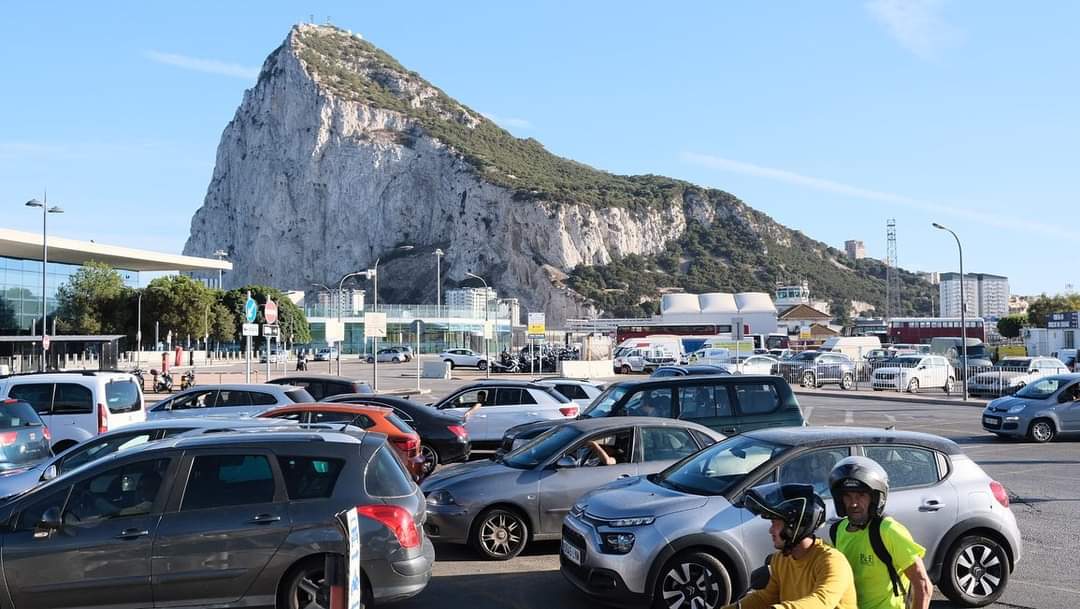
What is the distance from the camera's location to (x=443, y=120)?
180750 millimetres

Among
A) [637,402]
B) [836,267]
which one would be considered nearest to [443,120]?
[836,267]

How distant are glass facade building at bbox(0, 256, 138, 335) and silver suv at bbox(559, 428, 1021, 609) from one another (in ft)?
217

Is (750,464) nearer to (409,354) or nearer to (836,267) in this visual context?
(409,354)

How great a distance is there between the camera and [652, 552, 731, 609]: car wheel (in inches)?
268

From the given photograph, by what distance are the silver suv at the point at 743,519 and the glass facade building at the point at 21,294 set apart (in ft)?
217

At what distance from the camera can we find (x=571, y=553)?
7359 millimetres

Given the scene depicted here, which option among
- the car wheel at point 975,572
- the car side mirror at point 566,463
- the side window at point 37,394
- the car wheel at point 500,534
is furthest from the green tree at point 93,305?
the car wheel at point 975,572

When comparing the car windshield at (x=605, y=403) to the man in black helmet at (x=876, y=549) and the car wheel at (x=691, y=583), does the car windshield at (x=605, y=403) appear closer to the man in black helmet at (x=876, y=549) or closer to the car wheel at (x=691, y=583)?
the car wheel at (x=691, y=583)

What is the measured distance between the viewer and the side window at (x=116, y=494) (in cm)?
644

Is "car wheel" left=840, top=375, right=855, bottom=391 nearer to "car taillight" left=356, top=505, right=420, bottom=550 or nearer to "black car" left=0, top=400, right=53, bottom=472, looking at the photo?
"black car" left=0, top=400, right=53, bottom=472

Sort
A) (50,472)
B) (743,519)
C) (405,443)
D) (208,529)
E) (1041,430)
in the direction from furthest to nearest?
(1041,430)
(405,443)
(50,472)
(743,519)
(208,529)

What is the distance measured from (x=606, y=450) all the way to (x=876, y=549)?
5637 millimetres

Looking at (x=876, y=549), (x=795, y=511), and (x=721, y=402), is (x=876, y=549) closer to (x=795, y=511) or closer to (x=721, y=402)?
(x=795, y=511)

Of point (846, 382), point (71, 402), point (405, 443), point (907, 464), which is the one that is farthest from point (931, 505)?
point (846, 382)
